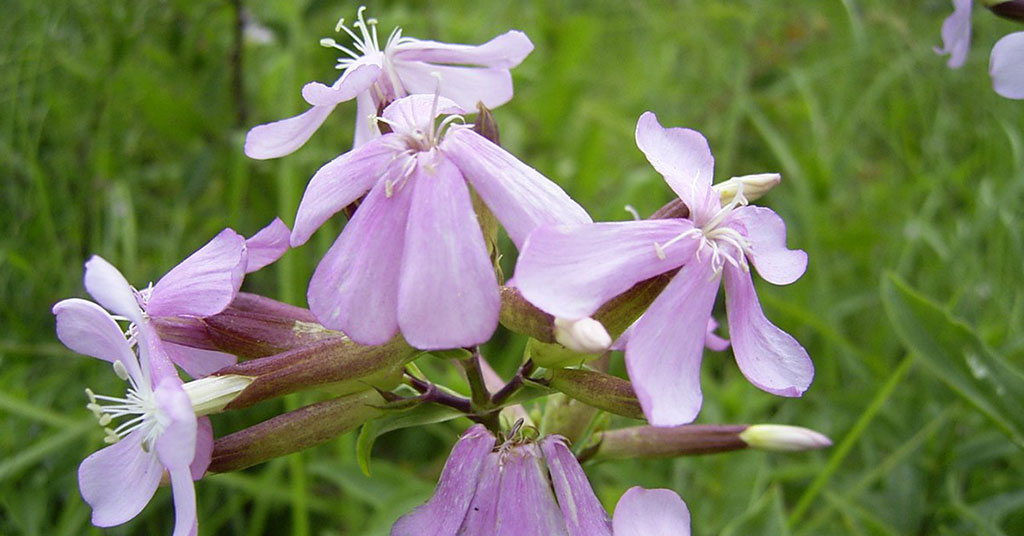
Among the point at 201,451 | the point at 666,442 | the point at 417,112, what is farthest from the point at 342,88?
the point at 666,442

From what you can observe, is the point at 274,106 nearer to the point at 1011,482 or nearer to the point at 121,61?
the point at 121,61

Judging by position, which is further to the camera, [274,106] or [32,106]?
[274,106]

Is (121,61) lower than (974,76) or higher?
higher

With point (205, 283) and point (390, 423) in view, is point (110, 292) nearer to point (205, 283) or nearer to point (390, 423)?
point (205, 283)

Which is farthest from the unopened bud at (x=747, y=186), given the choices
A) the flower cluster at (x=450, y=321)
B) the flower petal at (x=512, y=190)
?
the flower petal at (x=512, y=190)

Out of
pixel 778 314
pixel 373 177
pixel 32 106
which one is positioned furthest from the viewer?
pixel 778 314

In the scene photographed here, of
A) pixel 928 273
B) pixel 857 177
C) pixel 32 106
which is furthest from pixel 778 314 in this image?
pixel 32 106

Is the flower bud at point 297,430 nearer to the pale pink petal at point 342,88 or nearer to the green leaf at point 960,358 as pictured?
the pale pink petal at point 342,88
